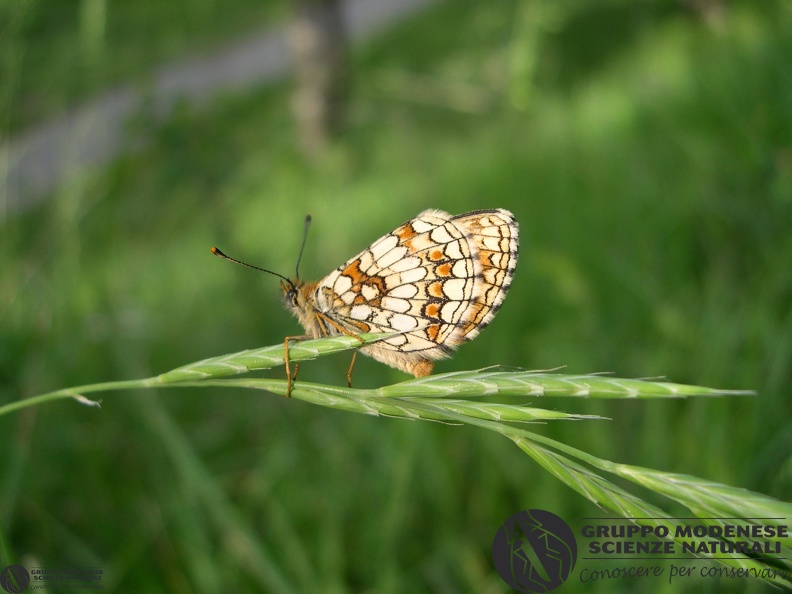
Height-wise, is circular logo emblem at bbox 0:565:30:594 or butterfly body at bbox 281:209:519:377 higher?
butterfly body at bbox 281:209:519:377

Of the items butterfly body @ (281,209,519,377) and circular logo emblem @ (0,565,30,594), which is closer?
circular logo emblem @ (0,565,30,594)

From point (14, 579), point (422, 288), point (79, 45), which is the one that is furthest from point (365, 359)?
point (14, 579)

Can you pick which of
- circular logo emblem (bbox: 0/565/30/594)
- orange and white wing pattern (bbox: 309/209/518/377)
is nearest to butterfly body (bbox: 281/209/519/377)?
orange and white wing pattern (bbox: 309/209/518/377)

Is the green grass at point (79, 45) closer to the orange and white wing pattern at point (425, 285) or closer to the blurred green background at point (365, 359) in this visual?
the blurred green background at point (365, 359)

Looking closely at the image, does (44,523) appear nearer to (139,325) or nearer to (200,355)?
(139,325)

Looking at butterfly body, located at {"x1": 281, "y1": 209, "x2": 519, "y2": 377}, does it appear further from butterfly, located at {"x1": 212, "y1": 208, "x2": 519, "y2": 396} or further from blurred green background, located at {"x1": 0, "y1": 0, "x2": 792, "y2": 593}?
blurred green background, located at {"x1": 0, "y1": 0, "x2": 792, "y2": 593}

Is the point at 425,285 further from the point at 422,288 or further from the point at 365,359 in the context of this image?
the point at 365,359
